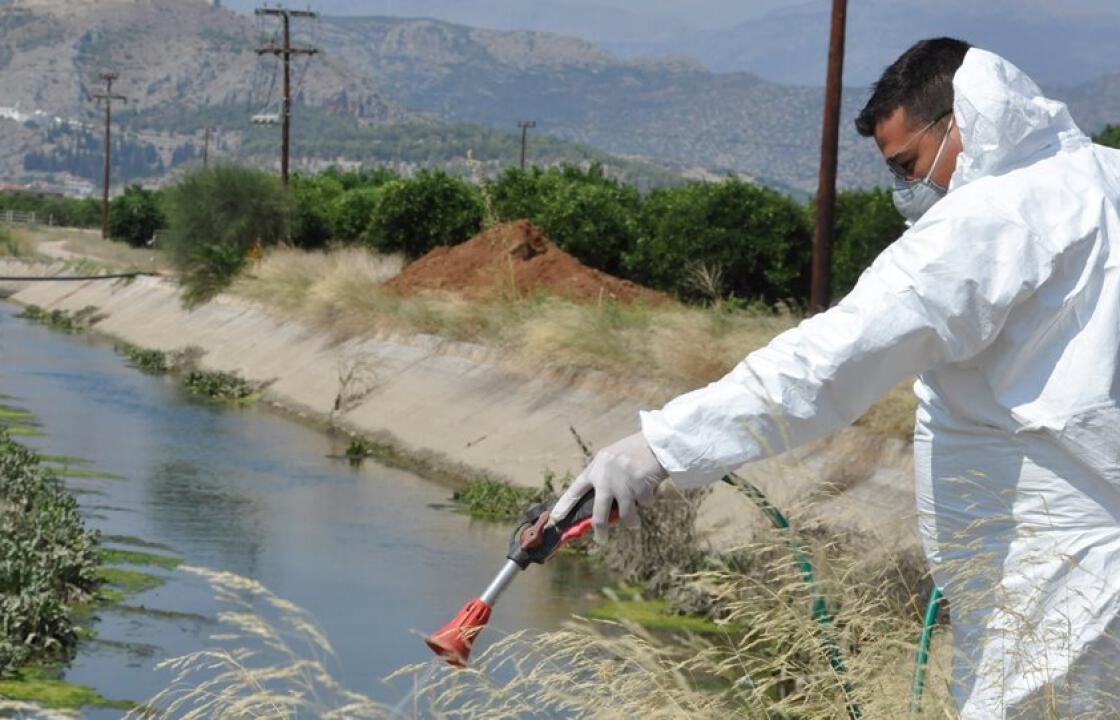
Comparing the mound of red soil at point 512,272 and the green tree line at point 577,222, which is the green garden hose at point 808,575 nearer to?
the green tree line at point 577,222

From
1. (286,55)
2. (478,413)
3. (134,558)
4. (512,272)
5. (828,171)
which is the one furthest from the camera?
(286,55)

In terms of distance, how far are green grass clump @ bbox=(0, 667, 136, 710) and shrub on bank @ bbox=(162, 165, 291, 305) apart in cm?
3286

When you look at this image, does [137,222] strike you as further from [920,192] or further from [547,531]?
[547,531]

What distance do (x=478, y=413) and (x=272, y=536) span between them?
6.39 meters

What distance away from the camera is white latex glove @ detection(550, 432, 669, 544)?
305 centimetres

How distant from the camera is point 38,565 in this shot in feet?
39.7

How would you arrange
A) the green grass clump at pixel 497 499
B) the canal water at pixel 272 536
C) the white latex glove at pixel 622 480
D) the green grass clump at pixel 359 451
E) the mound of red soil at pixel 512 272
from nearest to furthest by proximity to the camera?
the white latex glove at pixel 622 480, the canal water at pixel 272 536, the green grass clump at pixel 497 499, the green grass clump at pixel 359 451, the mound of red soil at pixel 512 272

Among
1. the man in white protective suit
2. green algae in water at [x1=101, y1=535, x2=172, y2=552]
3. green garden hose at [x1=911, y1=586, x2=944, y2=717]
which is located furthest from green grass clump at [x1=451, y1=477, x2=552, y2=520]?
the man in white protective suit

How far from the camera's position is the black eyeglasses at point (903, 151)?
360 centimetres

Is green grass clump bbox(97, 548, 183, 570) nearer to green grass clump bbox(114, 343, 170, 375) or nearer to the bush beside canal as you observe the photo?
green grass clump bbox(114, 343, 170, 375)

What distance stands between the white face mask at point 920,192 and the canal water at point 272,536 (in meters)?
2.52

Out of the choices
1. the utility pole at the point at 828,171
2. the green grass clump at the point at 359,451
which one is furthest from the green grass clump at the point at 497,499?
the utility pole at the point at 828,171

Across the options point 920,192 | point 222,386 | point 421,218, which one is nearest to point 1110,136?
point 421,218

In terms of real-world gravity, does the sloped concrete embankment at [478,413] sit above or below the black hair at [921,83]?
below
